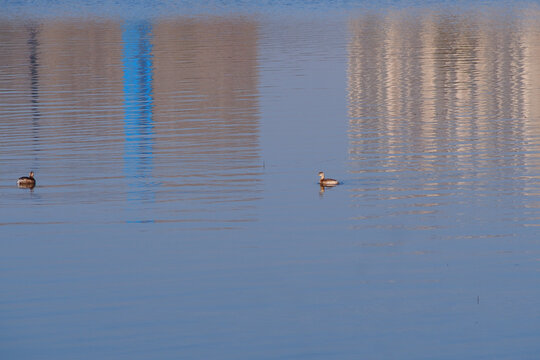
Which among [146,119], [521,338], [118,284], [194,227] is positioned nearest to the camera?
[521,338]

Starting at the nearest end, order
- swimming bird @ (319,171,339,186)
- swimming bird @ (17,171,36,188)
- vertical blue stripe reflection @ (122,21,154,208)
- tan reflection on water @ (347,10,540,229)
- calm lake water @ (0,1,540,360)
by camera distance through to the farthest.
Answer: calm lake water @ (0,1,540,360)
tan reflection on water @ (347,10,540,229)
swimming bird @ (319,171,339,186)
swimming bird @ (17,171,36,188)
vertical blue stripe reflection @ (122,21,154,208)

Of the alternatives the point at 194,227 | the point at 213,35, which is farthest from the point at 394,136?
the point at 213,35

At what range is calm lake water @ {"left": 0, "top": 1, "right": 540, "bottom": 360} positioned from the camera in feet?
43.0

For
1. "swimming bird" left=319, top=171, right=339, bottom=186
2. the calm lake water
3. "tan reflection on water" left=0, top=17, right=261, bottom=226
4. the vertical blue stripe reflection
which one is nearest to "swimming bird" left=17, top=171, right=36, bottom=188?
the calm lake water

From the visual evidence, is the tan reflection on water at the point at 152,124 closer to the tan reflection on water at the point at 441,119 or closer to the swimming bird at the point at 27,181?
the swimming bird at the point at 27,181

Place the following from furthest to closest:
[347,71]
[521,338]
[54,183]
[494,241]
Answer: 1. [347,71]
2. [54,183]
3. [494,241]
4. [521,338]

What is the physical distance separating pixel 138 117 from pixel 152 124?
1769 millimetres

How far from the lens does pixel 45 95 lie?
35.6 meters

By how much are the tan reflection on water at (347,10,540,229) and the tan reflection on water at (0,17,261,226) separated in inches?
105

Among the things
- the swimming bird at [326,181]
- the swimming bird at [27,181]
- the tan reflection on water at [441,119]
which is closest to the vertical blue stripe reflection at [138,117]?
the swimming bird at [27,181]

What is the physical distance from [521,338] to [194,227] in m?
6.59

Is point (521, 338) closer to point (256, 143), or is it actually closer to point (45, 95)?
point (256, 143)

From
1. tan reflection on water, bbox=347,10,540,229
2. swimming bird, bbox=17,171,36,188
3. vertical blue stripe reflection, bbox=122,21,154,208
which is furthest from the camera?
vertical blue stripe reflection, bbox=122,21,154,208

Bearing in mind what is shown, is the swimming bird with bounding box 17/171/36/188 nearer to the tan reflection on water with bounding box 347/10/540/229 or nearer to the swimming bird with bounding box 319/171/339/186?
the swimming bird with bounding box 319/171/339/186
